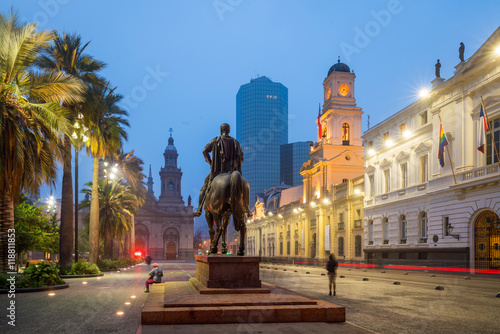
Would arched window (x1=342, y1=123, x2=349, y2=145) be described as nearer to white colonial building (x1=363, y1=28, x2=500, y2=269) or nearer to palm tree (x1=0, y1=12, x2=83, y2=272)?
white colonial building (x1=363, y1=28, x2=500, y2=269)

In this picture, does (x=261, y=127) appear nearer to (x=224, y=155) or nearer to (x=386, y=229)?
(x=386, y=229)

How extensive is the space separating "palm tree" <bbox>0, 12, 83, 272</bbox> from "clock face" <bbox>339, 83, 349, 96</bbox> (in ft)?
185

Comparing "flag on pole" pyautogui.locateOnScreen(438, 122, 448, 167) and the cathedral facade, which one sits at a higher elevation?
"flag on pole" pyautogui.locateOnScreen(438, 122, 448, 167)

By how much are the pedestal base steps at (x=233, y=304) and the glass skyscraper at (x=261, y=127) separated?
145m

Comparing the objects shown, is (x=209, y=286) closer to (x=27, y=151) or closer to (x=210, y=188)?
(x=210, y=188)

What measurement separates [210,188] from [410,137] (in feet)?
97.7

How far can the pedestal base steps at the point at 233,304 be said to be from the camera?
28.1 ft

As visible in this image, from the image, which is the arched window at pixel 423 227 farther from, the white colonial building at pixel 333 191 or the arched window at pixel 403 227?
the white colonial building at pixel 333 191

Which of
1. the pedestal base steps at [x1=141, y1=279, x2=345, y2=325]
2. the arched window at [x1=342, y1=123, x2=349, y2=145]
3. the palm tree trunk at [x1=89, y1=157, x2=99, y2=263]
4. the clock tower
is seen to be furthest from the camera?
the arched window at [x1=342, y1=123, x2=349, y2=145]

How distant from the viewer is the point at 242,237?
39.4ft

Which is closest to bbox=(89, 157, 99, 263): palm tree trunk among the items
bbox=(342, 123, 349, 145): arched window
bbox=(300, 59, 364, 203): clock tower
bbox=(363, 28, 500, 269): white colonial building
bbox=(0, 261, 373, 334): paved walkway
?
bbox=(0, 261, 373, 334): paved walkway

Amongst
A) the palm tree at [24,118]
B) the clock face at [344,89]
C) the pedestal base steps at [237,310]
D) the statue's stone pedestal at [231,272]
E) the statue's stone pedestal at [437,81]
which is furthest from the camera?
the clock face at [344,89]

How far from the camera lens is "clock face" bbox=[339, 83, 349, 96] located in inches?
2773

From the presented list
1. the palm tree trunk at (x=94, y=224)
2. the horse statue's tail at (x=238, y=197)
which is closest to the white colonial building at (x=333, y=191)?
the palm tree trunk at (x=94, y=224)
